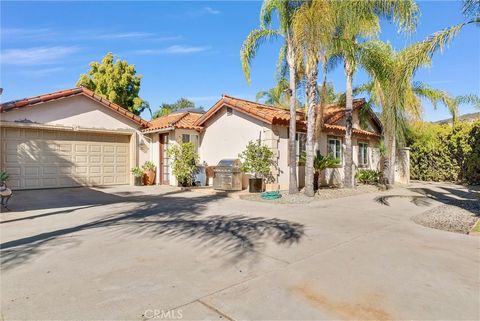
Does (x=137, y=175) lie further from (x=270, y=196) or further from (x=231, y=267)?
(x=231, y=267)

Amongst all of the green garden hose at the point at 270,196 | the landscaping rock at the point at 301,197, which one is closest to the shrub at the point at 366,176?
the landscaping rock at the point at 301,197

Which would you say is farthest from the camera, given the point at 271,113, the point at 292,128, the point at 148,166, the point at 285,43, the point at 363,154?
the point at 363,154

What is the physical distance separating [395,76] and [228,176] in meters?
7.56

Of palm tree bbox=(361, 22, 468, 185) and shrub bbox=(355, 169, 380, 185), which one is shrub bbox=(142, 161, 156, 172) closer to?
shrub bbox=(355, 169, 380, 185)

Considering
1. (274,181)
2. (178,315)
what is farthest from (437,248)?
(274,181)

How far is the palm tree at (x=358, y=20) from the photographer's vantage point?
37.7 feet

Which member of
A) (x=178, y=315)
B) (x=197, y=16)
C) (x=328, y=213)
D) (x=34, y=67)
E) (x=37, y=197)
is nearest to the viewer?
(x=178, y=315)

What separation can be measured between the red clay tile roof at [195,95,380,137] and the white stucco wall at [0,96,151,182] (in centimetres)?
367

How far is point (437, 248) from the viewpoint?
5.82 metres

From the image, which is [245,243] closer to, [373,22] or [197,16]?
[197,16]

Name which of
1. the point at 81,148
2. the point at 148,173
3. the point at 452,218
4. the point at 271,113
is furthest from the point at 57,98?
the point at 452,218

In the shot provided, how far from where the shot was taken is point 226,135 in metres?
15.9

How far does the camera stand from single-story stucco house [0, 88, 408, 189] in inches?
553

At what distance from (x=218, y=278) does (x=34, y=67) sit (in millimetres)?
15759
